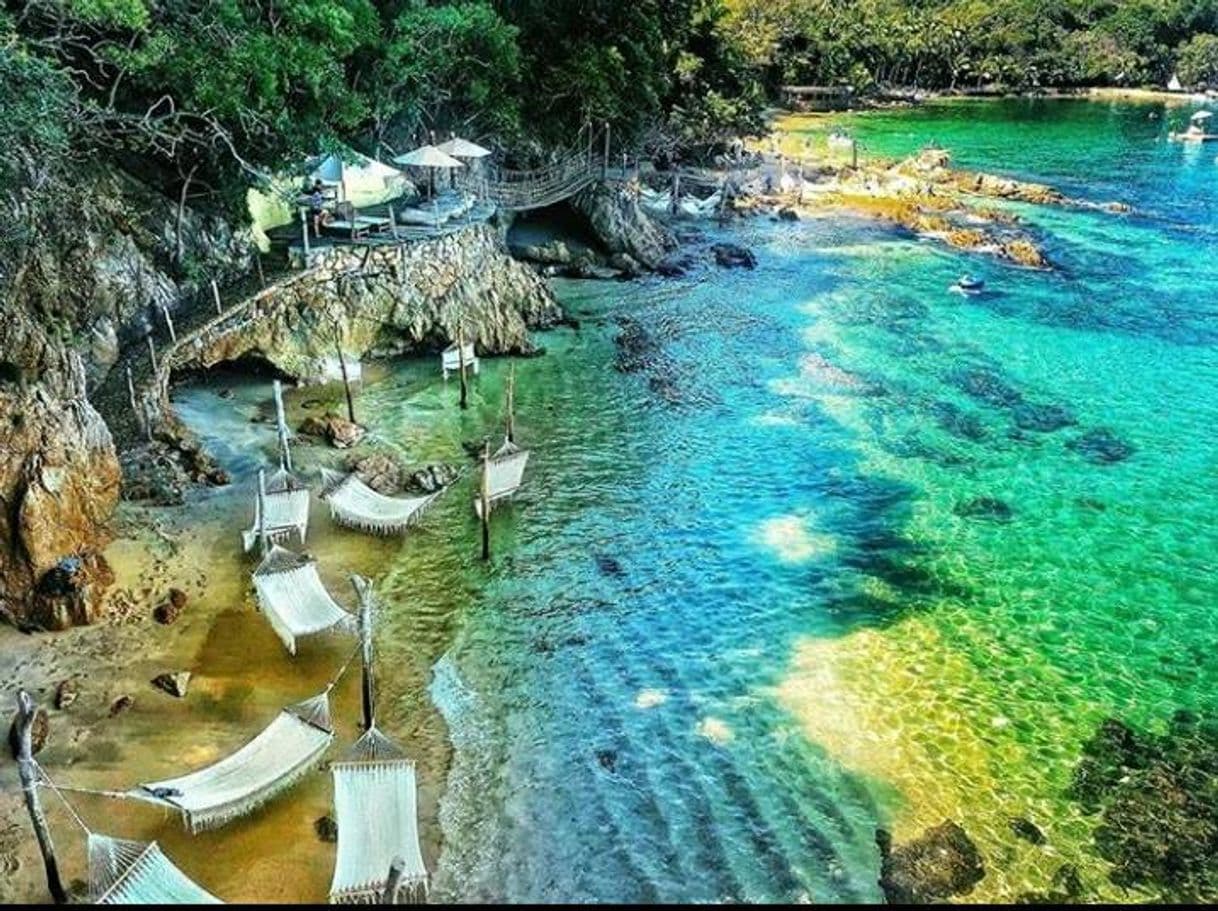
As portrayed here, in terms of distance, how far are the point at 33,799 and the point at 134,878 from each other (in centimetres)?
138

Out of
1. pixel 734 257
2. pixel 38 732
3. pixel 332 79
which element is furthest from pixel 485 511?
pixel 734 257

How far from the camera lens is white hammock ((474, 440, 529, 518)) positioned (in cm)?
2014

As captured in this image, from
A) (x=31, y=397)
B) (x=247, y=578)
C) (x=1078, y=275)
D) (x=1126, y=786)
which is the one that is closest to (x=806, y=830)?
(x=1126, y=786)

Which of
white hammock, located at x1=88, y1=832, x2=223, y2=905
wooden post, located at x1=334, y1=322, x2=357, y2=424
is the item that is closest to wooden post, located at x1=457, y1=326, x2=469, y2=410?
wooden post, located at x1=334, y1=322, x2=357, y2=424

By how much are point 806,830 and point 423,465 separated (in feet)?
40.6

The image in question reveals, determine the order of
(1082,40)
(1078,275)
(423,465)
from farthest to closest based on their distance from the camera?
(1082,40)
(1078,275)
(423,465)

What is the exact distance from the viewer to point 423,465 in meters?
22.0

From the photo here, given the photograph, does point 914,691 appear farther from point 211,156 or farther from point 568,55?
point 568,55

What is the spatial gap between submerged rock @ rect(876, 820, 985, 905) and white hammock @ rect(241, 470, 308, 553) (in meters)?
11.6

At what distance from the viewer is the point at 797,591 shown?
18.3 metres

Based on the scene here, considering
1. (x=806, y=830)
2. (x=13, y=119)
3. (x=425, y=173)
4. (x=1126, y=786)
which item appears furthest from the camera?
(x=425, y=173)

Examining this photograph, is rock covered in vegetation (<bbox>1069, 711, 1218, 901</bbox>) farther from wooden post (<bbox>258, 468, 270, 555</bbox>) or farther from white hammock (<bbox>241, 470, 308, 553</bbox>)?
white hammock (<bbox>241, 470, 308, 553</bbox>)

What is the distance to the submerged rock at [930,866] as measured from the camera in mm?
11953

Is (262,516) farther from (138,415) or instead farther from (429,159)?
(429,159)
